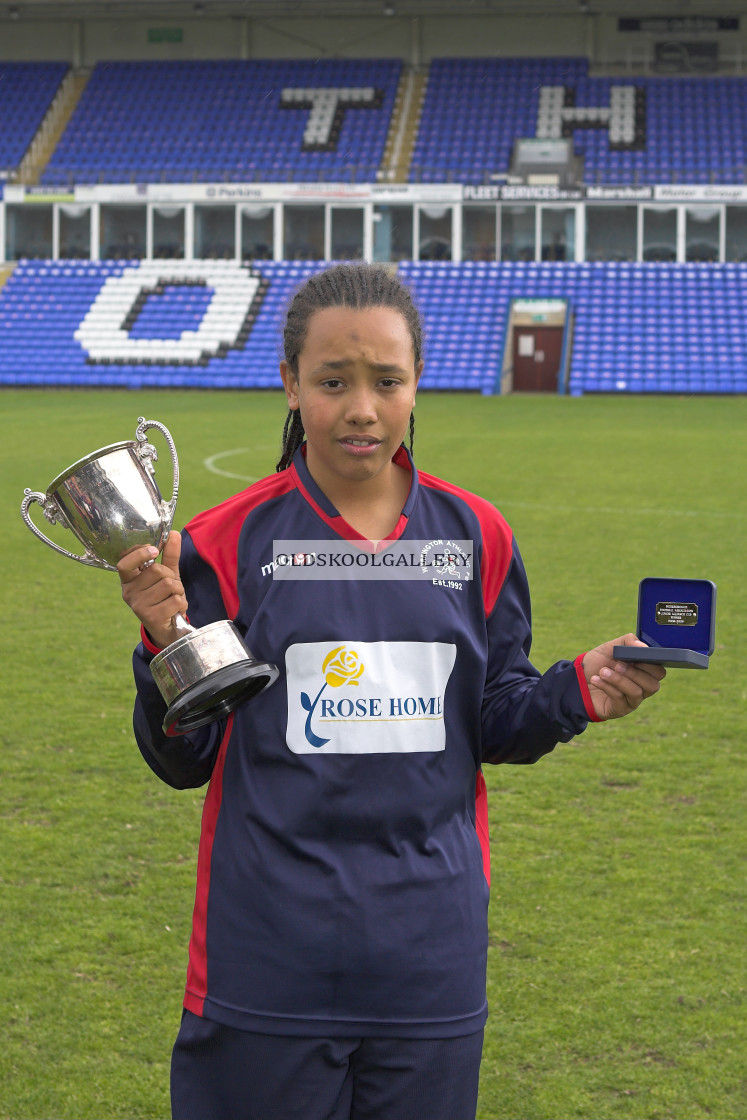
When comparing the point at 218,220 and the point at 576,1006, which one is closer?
the point at 576,1006

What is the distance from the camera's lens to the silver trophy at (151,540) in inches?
65.4

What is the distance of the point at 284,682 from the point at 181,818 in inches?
133

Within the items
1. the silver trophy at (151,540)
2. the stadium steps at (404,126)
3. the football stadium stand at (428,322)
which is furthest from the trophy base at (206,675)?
the stadium steps at (404,126)

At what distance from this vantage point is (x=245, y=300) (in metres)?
32.2

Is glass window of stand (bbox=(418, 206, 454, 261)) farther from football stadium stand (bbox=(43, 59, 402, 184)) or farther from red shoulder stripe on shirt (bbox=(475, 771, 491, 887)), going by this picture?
red shoulder stripe on shirt (bbox=(475, 771, 491, 887))

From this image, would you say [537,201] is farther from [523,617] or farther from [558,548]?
[523,617]

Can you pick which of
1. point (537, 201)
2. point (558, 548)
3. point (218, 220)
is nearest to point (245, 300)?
point (218, 220)

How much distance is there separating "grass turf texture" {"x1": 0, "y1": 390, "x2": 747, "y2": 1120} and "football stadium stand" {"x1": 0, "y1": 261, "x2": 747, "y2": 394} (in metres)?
20.1

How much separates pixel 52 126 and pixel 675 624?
134ft

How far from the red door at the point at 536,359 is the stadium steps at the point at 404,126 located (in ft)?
21.6

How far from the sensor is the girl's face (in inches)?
70.7

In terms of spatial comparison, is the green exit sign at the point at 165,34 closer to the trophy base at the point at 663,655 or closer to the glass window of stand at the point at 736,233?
the glass window of stand at the point at 736,233

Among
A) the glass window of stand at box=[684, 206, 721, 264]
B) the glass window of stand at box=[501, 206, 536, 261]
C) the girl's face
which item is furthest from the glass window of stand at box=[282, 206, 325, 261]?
the girl's face

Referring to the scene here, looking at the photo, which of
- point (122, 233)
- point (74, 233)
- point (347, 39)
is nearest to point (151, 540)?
point (122, 233)
